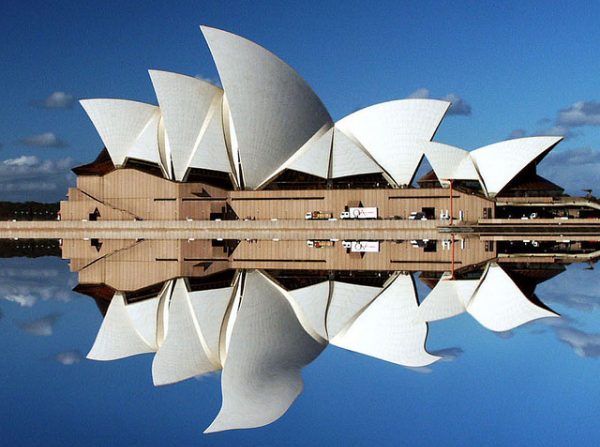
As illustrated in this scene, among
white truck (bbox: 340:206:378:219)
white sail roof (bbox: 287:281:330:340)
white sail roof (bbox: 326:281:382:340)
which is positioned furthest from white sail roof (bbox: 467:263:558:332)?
white truck (bbox: 340:206:378:219)

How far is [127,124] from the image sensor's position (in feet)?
160

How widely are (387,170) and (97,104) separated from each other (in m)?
19.9

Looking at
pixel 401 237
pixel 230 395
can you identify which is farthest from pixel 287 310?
Answer: pixel 401 237

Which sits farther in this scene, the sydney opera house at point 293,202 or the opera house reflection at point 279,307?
the sydney opera house at point 293,202

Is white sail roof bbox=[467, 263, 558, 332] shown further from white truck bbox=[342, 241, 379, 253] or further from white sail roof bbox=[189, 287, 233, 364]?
white truck bbox=[342, 241, 379, 253]

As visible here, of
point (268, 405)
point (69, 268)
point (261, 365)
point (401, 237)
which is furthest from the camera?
point (401, 237)

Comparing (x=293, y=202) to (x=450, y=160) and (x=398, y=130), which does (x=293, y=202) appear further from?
(x=450, y=160)

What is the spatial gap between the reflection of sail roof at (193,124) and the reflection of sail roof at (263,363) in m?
32.9

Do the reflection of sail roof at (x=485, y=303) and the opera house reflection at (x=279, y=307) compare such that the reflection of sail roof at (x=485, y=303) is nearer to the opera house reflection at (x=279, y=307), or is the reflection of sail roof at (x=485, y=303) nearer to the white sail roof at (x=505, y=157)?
the opera house reflection at (x=279, y=307)

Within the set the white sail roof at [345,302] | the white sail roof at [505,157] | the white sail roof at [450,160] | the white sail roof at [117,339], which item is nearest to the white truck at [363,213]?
the white sail roof at [450,160]

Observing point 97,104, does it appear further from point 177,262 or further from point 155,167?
point 177,262

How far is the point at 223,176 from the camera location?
48875mm

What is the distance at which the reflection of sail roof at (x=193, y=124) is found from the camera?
45406 millimetres

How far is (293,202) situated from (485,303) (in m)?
33.2
